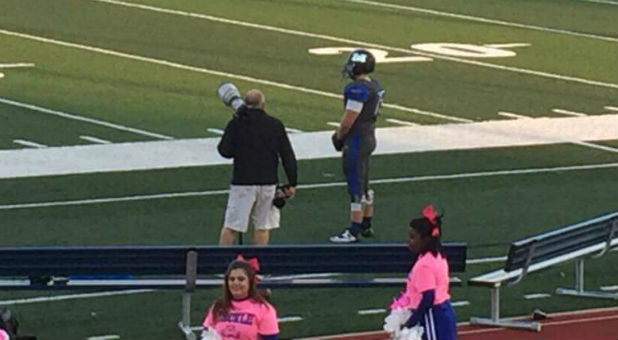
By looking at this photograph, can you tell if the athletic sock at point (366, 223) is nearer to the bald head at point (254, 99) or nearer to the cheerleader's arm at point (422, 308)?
the bald head at point (254, 99)

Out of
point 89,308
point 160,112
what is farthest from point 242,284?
point 160,112

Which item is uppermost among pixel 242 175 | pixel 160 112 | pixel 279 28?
pixel 279 28

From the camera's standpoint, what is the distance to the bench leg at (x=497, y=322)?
15.6m

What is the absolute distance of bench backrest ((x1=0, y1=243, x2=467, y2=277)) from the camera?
1488 cm

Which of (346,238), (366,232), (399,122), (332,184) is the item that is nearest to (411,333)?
(346,238)

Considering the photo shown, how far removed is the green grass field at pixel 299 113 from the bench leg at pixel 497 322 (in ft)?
1.47

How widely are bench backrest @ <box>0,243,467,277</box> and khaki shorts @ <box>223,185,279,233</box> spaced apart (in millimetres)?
1719

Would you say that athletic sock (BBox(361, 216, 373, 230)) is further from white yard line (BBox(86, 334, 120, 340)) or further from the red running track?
white yard line (BBox(86, 334, 120, 340))

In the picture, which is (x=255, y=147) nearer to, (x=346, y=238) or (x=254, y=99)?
(x=254, y=99)

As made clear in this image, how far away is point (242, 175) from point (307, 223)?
111 inches

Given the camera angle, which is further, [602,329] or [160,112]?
[160,112]

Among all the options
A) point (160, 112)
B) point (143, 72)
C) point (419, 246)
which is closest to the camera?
point (419, 246)

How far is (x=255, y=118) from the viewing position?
1692 cm

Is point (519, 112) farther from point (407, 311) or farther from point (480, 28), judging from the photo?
point (407, 311)
